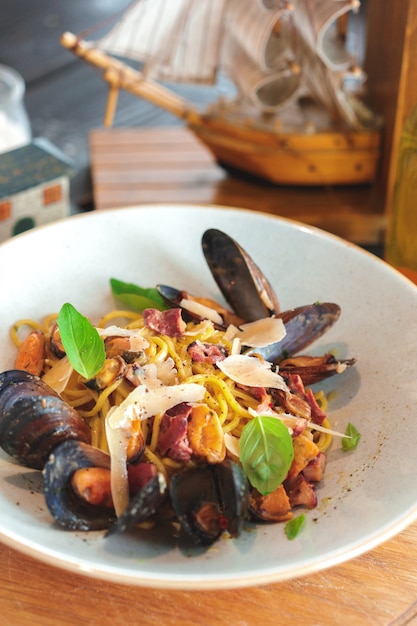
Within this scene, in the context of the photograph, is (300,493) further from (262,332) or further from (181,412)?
(262,332)

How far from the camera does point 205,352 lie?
196 cm

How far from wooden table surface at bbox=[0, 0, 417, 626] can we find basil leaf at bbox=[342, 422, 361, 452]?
0.23 metres

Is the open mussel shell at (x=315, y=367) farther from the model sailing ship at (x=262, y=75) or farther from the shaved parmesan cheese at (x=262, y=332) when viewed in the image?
the model sailing ship at (x=262, y=75)

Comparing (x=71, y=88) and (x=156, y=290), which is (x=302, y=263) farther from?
(x=71, y=88)

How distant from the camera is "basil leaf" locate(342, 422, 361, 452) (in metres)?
1.88

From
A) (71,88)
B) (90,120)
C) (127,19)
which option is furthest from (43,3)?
(127,19)

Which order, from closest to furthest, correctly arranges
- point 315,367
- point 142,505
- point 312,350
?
point 142,505, point 315,367, point 312,350

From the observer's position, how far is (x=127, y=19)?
11.2 ft

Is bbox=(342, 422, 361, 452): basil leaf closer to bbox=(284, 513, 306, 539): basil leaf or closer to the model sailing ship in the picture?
bbox=(284, 513, 306, 539): basil leaf

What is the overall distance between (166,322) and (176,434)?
0.44 meters

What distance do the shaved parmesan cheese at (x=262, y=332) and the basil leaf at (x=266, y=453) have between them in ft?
1.22

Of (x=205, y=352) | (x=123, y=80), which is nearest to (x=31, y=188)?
(x=123, y=80)

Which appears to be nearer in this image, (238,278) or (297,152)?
(238,278)

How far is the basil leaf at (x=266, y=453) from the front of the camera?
5.28 ft
